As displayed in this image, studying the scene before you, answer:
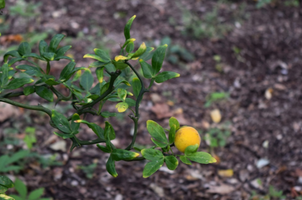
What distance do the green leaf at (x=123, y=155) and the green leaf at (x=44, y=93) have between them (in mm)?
348

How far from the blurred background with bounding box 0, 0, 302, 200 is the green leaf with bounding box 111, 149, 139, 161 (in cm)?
93

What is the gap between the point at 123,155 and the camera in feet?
3.08

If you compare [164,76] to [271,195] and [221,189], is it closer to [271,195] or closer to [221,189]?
[221,189]

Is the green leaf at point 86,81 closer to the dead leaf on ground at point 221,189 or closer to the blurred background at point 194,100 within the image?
the blurred background at point 194,100

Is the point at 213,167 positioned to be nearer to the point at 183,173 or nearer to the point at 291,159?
the point at 183,173

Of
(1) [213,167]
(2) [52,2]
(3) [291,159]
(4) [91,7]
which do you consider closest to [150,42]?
→ (4) [91,7]

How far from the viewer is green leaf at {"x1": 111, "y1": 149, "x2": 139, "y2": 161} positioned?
93 cm

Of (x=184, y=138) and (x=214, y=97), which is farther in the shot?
(x=214, y=97)

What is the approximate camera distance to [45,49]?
1.13 m

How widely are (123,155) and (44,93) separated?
0.41 m

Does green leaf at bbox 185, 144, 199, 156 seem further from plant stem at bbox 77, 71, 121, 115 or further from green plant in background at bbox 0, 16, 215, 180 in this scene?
plant stem at bbox 77, 71, 121, 115

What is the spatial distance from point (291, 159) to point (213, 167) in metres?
0.64

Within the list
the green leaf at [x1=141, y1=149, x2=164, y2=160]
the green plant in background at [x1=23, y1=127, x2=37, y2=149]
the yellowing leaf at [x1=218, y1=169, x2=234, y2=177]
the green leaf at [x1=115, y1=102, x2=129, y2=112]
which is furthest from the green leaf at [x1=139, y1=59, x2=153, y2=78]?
the yellowing leaf at [x1=218, y1=169, x2=234, y2=177]

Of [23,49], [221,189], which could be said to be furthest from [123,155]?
[221,189]
